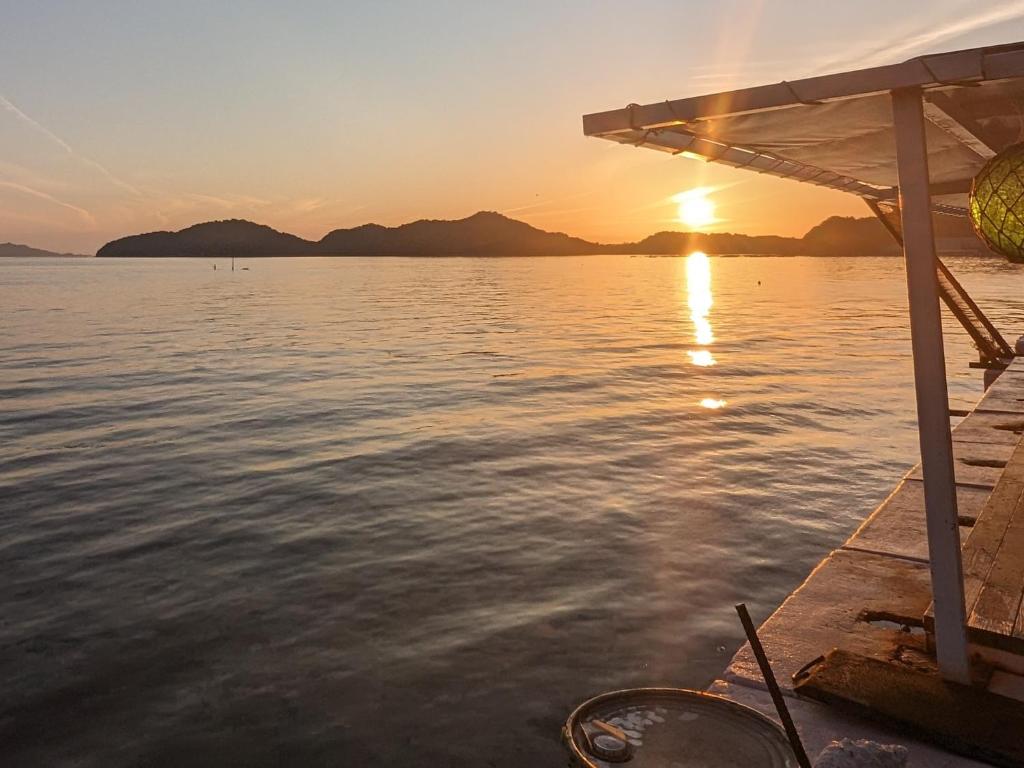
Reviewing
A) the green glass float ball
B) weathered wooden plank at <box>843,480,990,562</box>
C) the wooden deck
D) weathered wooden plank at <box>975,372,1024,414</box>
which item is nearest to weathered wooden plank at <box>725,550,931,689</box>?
weathered wooden plank at <box>843,480,990,562</box>

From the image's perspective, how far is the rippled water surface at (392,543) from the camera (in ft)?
23.0

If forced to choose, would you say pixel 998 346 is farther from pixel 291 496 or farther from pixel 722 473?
pixel 291 496

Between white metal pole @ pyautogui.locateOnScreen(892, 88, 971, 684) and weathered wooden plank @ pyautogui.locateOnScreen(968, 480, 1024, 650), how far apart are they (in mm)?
214

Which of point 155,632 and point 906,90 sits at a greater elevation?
point 906,90

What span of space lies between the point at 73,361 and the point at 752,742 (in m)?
33.7

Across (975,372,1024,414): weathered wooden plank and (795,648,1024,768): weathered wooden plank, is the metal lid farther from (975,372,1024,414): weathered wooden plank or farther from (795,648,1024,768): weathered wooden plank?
(975,372,1024,414): weathered wooden plank

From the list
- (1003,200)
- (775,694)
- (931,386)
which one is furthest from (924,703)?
(1003,200)

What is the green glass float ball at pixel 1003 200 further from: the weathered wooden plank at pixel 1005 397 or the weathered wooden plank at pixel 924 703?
the weathered wooden plank at pixel 1005 397

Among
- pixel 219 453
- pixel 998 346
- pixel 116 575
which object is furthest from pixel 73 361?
pixel 998 346

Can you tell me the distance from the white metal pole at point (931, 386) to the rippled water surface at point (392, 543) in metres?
3.08

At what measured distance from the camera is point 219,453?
1653cm

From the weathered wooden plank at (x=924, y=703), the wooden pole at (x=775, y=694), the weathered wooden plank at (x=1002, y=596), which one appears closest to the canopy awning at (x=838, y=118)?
the wooden pole at (x=775, y=694)

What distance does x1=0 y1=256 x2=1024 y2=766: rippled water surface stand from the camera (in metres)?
7.02

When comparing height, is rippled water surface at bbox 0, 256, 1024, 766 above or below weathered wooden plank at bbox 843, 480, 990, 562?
below
